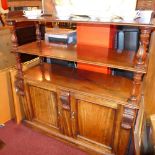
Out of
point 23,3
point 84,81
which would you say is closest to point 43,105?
point 84,81

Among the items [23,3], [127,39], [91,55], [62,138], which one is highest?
[23,3]

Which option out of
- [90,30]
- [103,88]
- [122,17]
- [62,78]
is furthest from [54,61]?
[122,17]

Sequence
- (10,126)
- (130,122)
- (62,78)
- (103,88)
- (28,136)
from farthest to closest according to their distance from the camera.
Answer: (10,126), (28,136), (62,78), (103,88), (130,122)

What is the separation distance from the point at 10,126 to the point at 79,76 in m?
1.09

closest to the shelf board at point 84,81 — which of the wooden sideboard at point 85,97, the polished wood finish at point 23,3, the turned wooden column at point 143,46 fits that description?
the wooden sideboard at point 85,97

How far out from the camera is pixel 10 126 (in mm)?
2230

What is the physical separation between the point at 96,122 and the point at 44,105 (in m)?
0.59

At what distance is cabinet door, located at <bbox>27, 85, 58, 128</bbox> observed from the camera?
1.85 m

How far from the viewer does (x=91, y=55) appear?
1573 millimetres

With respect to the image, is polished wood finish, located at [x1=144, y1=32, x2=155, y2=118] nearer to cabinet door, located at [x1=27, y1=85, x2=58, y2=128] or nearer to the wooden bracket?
the wooden bracket

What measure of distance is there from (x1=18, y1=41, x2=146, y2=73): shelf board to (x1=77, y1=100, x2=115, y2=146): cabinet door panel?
40 centimetres

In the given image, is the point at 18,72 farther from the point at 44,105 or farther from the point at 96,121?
the point at 96,121

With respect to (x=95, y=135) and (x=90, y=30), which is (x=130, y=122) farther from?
(x=90, y=30)

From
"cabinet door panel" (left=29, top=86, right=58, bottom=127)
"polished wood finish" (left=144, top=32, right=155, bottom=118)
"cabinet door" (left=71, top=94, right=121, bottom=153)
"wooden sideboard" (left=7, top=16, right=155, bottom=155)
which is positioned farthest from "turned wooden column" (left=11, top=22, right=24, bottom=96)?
"polished wood finish" (left=144, top=32, right=155, bottom=118)
